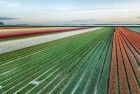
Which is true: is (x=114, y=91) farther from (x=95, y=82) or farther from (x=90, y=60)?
(x=90, y=60)

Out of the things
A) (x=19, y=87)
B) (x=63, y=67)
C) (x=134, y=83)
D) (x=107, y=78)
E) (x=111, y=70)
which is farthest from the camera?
(x=63, y=67)

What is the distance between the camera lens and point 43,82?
340 inches

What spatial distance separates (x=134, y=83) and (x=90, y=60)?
4.95 m

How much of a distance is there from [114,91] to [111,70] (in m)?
3.19

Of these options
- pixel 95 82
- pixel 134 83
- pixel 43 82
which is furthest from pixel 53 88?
pixel 134 83

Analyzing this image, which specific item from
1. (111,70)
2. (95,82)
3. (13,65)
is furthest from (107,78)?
(13,65)

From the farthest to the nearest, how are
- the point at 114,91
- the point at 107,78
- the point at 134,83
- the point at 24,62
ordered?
the point at 24,62 → the point at 107,78 → the point at 134,83 → the point at 114,91

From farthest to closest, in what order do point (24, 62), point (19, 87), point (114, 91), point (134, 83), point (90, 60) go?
1. point (90, 60)
2. point (24, 62)
3. point (134, 83)
4. point (19, 87)
5. point (114, 91)

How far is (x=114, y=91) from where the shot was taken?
295 inches

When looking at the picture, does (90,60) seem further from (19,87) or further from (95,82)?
(19,87)

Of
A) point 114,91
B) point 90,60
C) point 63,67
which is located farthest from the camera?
point 90,60

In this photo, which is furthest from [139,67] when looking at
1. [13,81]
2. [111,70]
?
[13,81]

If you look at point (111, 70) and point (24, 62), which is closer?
point (111, 70)

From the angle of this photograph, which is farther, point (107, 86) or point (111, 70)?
point (111, 70)
